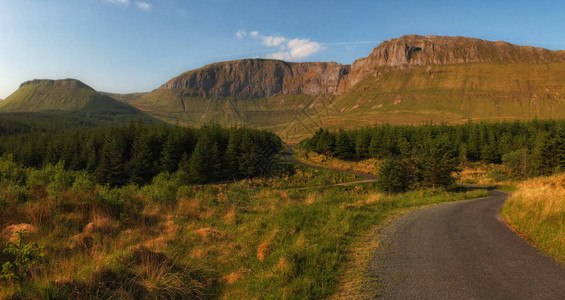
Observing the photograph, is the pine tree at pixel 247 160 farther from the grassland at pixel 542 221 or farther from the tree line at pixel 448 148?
the grassland at pixel 542 221

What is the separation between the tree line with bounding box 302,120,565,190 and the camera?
3409 centimetres

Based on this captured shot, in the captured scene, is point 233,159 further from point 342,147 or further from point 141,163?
point 342,147

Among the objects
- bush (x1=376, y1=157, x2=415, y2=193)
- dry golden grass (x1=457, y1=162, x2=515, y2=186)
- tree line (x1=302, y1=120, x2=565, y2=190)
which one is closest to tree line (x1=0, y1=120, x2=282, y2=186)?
tree line (x1=302, y1=120, x2=565, y2=190)

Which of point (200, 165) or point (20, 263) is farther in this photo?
point (200, 165)

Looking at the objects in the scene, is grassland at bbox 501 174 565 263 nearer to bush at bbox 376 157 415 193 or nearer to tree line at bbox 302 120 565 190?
tree line at bbox 302 120 565 190

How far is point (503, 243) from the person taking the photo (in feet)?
21.4

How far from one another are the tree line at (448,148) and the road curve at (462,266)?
1684 cm

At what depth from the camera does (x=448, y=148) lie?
118ft

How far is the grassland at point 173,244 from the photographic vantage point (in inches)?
173

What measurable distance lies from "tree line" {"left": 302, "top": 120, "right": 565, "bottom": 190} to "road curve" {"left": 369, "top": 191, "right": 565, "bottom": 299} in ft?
55.2

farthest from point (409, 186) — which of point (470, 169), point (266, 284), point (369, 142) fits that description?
point (369, 142)

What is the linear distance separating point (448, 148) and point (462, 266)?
3694 centimetres

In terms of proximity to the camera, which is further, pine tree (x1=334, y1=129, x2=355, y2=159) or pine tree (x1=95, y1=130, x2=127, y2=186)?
pine tree (x1=334, y1=129, x2=355, y2=159)

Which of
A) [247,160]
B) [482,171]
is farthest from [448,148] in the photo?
[247,160]
